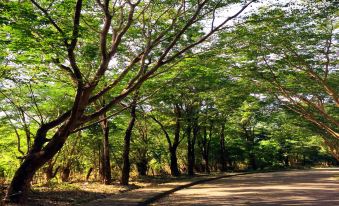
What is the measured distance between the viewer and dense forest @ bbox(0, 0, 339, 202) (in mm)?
11031

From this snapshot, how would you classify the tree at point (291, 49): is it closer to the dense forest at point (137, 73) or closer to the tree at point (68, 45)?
the dense forest at point (137, 73)

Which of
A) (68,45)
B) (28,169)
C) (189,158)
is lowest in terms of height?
(28,169)

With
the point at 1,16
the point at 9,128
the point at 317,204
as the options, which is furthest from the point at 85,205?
the point at 9,128

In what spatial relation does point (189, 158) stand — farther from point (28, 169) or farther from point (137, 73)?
point (28, 169)

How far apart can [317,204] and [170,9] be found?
8891 millimetres

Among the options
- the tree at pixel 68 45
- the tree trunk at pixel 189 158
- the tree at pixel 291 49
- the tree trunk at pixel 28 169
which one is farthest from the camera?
the tree trunk at pixel 189 158

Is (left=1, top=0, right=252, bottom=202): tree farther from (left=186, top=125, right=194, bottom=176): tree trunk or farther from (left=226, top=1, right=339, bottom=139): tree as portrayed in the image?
(left=186, top=125, right=194, bottom=176): tree trunk

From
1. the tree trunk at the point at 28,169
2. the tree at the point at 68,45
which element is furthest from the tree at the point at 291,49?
the tree trunk at the point at 28,169

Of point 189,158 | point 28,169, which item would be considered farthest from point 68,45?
point 189,158

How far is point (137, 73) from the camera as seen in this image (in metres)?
14.1

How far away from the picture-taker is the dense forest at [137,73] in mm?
11031

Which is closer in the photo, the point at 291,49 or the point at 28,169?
the point at 28,169

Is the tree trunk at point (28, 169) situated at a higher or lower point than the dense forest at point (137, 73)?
lower

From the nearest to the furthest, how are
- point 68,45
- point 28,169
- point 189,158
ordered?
point 68,45 < point 28,169 < point 189,158
